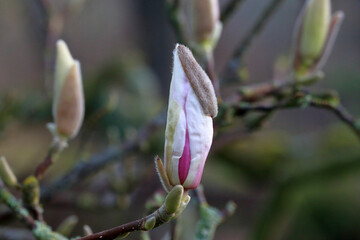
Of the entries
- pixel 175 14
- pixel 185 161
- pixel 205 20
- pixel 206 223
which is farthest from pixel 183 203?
pixel 175 14

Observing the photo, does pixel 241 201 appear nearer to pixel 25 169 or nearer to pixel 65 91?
pixel 25 169

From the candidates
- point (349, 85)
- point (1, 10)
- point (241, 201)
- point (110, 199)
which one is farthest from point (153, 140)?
point (349, 85)

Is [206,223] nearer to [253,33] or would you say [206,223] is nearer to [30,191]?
[30,191]

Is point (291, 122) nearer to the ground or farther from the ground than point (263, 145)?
nearer to the ground

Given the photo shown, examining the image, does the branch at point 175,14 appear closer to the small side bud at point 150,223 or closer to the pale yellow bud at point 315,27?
the pale yellow bud at point 315,27

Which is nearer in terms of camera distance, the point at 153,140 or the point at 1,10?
the point at 153,140

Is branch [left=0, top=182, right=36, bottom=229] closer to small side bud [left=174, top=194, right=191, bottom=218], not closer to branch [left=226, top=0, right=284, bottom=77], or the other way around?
small side bud [left=174, top=194, right=191, bottom=218]

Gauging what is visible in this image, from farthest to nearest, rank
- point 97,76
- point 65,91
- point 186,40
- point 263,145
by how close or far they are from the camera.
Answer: point 97,76 < point 263,145 < point 186,40 < point 65,91
